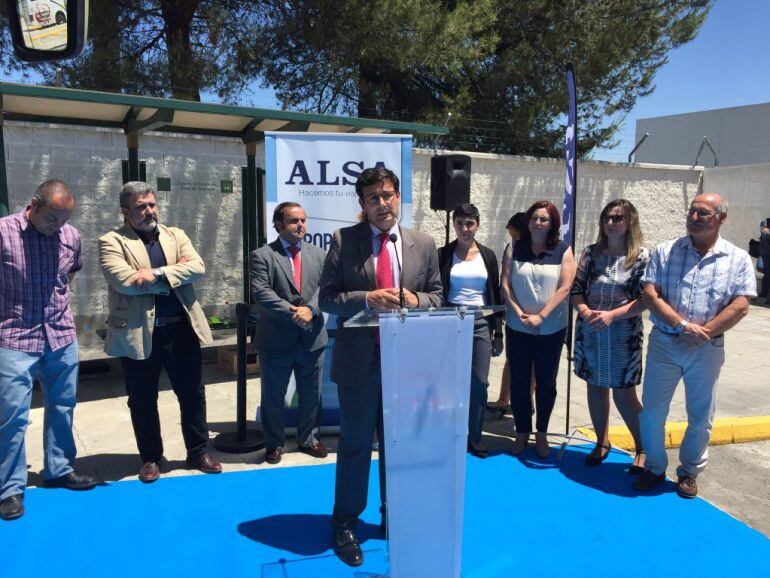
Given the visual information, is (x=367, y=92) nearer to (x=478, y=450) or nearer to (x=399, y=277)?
(x=478, y=450)

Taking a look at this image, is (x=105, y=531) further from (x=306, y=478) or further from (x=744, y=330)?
(x=744, y=330)

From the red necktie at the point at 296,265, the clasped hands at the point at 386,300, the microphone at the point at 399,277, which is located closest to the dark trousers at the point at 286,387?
the red necktie at the point at 296,265

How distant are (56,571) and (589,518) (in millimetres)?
2994

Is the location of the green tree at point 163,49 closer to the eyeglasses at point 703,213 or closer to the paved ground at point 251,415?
the paved ground at point 251,415

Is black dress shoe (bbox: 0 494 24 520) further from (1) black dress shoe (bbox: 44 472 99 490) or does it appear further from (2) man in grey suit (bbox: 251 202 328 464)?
(2) man in grey suit (bbox: 251 202 328 464)

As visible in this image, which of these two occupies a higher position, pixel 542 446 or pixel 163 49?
pixel 163 49

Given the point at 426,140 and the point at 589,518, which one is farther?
the point at 426,140

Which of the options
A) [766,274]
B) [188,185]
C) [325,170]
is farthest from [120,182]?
[766,274]

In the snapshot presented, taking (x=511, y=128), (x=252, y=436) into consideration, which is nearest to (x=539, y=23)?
(x=511, y=128)

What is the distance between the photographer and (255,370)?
702 cm

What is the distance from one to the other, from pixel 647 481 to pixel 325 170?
10.8 feet

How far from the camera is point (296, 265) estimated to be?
15.1 feet

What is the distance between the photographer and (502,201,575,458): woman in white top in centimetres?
448

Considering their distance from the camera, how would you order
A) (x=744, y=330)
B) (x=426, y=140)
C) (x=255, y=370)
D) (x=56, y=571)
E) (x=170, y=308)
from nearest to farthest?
(x=56, y=571)
(x=170, y=308)
(x=255, y=370)
(x=744, y=330)
(x=426, y=140)
